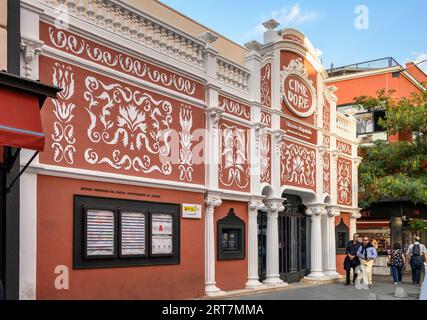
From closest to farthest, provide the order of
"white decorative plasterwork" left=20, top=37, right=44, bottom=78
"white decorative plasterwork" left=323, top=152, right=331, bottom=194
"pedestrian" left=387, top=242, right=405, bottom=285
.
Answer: "white decorative plasterwork" left=20, top=37, right=44, bottom=78 < "pedestrian" left=387, top=242, right=405, bottom=285 < "white decorative plasterwork" left=323, top=152, right=331, bottom=194

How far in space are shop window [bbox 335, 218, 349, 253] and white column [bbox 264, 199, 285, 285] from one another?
496 centimetres

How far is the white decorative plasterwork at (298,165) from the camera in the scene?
16219mm

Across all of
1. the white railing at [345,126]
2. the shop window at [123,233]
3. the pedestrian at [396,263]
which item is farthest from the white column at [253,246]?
the white railing at [345,126]

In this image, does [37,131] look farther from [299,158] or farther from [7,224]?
[299,158]

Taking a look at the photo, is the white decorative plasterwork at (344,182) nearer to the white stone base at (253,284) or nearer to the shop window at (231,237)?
the white stone base at (253,284)

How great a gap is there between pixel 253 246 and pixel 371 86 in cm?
1537

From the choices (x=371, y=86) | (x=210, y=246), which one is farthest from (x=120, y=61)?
(x=371, y=86)

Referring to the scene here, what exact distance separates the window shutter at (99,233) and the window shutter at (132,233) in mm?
262

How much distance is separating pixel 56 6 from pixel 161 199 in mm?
4427

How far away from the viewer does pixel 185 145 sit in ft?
39.9

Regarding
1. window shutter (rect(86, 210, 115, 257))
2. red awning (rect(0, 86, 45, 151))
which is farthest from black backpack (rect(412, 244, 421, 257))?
red awning (rect(0, 86, 45, 151))

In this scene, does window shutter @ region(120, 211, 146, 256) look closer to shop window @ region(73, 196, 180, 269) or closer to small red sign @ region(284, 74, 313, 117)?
shop window @ region(73, 196, 180, 269)

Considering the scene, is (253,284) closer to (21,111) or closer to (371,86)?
(21,111)

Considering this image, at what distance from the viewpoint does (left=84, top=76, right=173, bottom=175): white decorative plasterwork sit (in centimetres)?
1010
